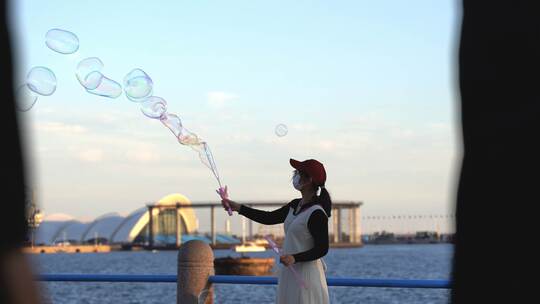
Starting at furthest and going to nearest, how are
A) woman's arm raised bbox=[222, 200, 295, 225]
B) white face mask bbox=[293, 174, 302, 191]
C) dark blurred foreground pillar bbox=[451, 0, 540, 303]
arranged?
woman's arm raised bbox=[222, 200, 295, 225]
white face mask bbox=[293, 174, 302, 191]
dark blurred foreground pillar bbox=[451, 0, 540, 303]

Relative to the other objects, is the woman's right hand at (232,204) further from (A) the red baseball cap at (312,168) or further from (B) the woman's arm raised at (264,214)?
(A) the red baseball cap at (312,168)

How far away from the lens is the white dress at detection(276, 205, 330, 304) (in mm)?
6730

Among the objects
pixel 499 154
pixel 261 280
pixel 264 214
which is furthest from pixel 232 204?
pixel 499 154

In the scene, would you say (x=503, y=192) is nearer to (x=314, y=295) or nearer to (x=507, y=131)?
(x=507, y=131)

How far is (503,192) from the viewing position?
195 cm

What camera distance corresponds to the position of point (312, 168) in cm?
662

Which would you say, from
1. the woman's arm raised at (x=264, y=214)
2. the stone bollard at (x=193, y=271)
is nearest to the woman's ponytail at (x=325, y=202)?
the woman's arm raised at (x=264, y=214)

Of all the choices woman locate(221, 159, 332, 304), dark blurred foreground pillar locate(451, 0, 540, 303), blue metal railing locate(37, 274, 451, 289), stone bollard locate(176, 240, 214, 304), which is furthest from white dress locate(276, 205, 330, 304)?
dark blurred foreground pillar locate(451, 0, 540, 303)

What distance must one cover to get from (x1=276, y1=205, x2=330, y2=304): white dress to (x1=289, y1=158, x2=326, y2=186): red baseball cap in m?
0.20

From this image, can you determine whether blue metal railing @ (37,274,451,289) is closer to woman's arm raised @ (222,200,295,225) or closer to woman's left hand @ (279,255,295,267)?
woman's arm raised @ (222,200,295,225)

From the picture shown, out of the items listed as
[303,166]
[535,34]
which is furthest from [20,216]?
[303,166]

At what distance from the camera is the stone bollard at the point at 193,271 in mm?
8547

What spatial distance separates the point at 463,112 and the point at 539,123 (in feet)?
0.52

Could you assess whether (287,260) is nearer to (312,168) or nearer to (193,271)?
(312,168)
